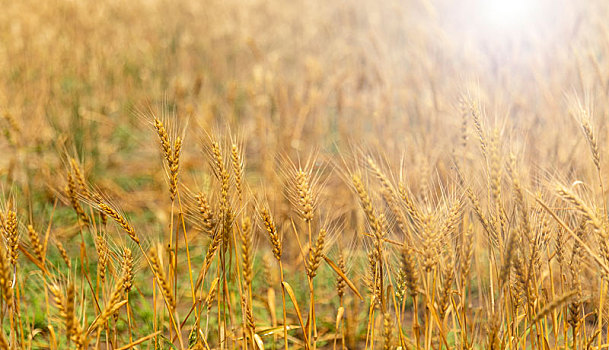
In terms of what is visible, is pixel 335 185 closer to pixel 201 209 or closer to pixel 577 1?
pixel 201 209

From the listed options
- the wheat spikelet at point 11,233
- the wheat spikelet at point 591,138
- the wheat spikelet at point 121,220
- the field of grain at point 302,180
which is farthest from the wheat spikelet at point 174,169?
the wheat spikelet at point 591,138

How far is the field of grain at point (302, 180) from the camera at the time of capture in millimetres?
1281

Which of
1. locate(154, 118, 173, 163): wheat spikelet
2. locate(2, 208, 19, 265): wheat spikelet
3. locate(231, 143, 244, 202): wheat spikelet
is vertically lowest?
locate(2, 208, 19, 265): wheat spikelet

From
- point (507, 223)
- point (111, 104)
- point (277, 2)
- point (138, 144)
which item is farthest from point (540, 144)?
point (277, 2)

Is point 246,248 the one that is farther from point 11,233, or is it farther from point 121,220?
point 11,233

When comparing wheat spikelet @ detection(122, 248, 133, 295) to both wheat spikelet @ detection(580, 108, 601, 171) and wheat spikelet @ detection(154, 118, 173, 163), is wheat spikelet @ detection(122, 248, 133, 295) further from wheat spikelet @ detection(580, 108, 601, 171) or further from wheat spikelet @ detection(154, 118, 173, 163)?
wheat spikelet @ detection(580, 108, 601, 171)

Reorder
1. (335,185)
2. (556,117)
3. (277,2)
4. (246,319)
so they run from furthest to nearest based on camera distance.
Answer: (277,2) < (335,185) < (556,117) < (246,319)

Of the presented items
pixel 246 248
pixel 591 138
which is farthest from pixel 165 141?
pixel 591 138

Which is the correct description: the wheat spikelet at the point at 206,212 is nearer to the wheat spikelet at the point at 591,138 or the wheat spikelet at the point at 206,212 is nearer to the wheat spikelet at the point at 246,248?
the wheat spikelet at the point at 246,248

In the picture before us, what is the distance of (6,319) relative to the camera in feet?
6.86

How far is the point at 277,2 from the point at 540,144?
508 centimetres

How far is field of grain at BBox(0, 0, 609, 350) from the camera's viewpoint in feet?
4.20

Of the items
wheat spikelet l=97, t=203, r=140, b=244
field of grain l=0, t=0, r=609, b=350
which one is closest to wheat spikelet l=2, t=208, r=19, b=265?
field of grain l=0, t=0, r=609, b=350

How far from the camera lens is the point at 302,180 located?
127cm
